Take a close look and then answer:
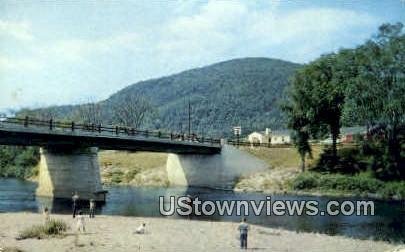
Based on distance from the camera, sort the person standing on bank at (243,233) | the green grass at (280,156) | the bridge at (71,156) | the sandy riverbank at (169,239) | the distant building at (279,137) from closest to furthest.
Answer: the sandy riverbank at (169,239), the person standing on bank at (243,233), the bridge at (71,156), the green grass at (280,156), the distant building at (279,137)

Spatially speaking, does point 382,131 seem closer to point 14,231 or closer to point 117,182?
point 117,182

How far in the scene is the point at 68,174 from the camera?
59.7m

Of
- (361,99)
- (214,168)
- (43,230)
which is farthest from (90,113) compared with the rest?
(43,230)

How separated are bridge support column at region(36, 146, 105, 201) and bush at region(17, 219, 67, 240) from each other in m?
28.3

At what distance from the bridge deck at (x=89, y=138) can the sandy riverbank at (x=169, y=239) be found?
1346cm

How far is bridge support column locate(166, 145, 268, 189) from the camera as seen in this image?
277 ft

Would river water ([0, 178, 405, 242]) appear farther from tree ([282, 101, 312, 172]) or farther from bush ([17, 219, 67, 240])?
tree ([282, 101, 312, 172])

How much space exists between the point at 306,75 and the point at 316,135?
7862 millimetres

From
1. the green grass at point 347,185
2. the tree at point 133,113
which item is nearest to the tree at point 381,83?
the green grass at point 347,185

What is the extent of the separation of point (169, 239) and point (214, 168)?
55063mm

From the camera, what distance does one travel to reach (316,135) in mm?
81000

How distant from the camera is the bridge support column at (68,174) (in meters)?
59.4

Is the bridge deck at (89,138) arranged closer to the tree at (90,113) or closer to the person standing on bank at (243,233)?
the person standing on bank at (243,233)

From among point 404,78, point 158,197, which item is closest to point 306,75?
point 404,78
